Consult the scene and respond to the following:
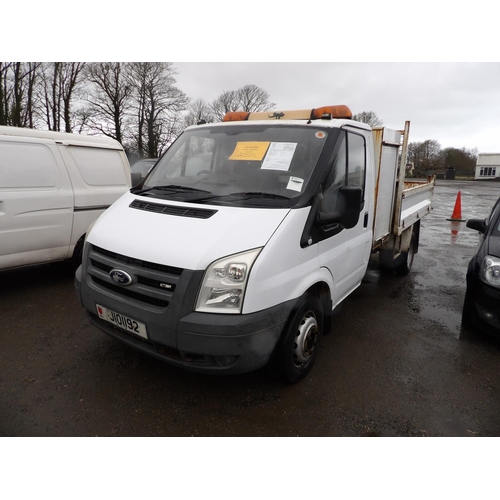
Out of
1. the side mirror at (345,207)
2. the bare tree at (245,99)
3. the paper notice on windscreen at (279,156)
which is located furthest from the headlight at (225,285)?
the bare tree at (245,99)

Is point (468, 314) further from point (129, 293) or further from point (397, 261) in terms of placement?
point (129, 293)

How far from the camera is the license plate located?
2514 millimetres

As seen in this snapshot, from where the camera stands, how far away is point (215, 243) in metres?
2.38

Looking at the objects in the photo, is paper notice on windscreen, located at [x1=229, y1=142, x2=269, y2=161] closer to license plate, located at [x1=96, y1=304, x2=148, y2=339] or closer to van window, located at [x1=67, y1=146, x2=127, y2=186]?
license plate, located at [x1=96, y1=304, x2=148, y2=339]

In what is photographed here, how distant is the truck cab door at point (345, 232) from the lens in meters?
3.04

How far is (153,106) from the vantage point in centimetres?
3033

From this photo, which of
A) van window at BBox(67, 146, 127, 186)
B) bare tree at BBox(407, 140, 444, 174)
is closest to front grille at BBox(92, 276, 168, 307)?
van window at BBox(67, 146, 127, 186)

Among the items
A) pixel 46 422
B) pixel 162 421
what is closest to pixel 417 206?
pixel 162 421

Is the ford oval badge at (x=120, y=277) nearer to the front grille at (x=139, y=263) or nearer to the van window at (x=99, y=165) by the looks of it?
the front grille at (x=139, y=263)

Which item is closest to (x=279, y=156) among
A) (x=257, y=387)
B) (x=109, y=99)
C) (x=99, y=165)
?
(x=257, y=387)

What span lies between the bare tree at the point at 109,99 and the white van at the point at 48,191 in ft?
81.0

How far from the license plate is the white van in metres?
2.61

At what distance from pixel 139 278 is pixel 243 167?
1294mm
